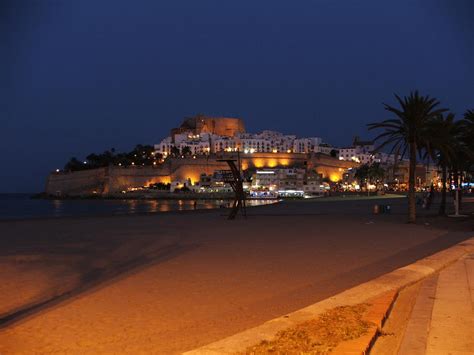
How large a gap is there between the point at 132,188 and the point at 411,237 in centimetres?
11414

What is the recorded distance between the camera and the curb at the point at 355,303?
421 cm

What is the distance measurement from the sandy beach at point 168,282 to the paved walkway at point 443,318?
138 centimetres

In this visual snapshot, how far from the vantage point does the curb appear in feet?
13.8

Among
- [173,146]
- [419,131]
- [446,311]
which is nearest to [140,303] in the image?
[446,311]

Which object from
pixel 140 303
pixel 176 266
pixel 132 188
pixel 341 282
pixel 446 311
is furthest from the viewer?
pixel 132 188

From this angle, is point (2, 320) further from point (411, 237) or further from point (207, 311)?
point (411, 237)

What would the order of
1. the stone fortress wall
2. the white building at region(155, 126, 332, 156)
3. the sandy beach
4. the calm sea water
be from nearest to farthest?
the sandy beach < the calm sea water < the stone fortress wall < the white building at region(155, 126, 332, 156)

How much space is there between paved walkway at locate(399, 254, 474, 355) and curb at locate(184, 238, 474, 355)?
27 centimetres

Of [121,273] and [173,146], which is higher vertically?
[173,146]

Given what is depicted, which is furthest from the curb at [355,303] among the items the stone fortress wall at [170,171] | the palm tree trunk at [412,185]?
the stone fortress wall at [170,171]

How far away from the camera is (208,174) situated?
126062 mm

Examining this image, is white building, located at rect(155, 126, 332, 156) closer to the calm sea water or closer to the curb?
the calm sea water

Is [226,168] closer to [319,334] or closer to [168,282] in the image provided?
[168,282]

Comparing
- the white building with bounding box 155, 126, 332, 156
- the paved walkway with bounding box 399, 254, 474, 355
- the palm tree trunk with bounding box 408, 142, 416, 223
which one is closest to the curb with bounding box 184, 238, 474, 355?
the paved walkway with bounding box 399, 254, 474, 355
